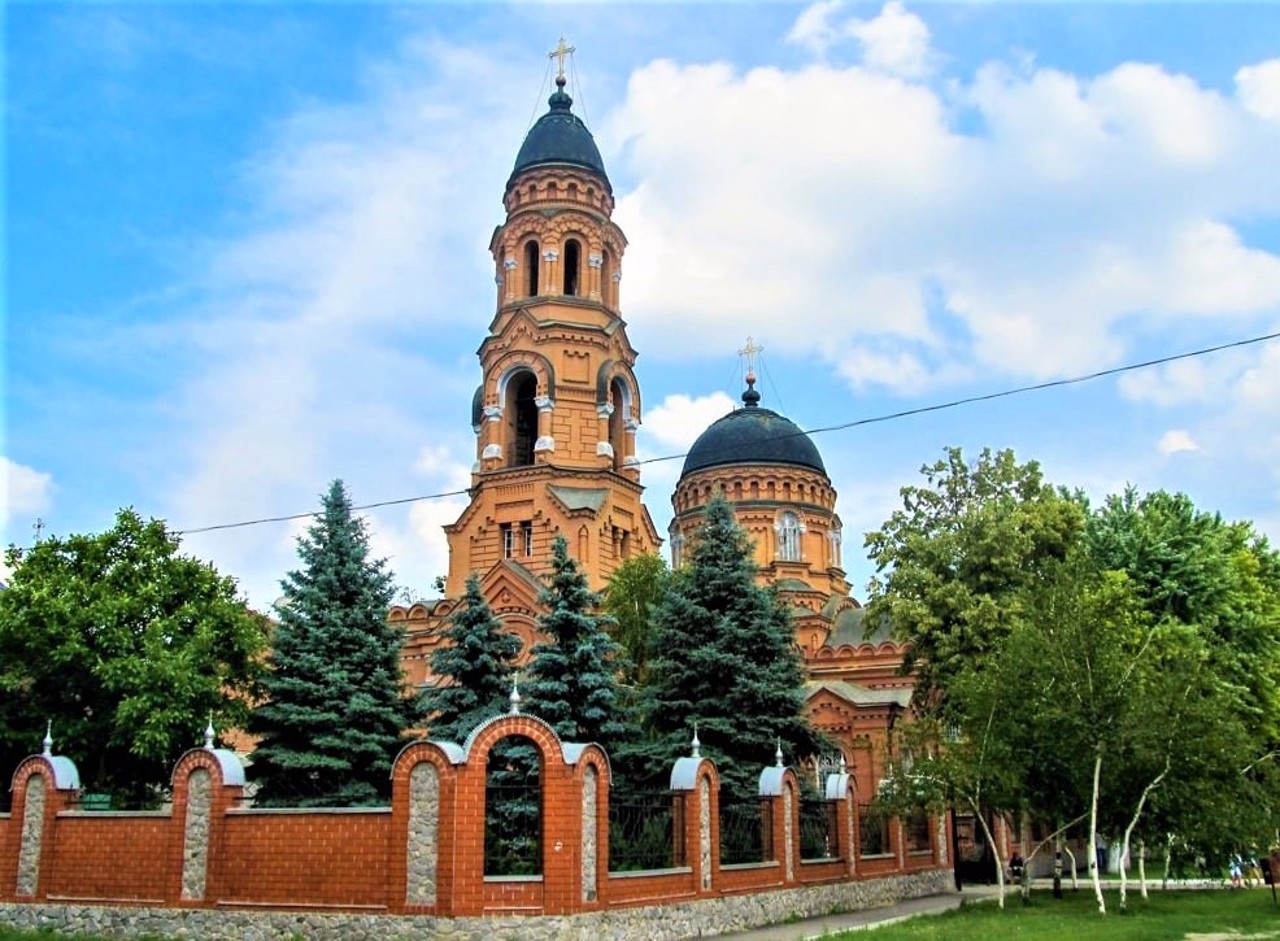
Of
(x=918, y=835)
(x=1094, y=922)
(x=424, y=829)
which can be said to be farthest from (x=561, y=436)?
(x=424, y=829)

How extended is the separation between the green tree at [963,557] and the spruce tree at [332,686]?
453 inches

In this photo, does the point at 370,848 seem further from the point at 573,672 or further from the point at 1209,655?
the point at 1209,655

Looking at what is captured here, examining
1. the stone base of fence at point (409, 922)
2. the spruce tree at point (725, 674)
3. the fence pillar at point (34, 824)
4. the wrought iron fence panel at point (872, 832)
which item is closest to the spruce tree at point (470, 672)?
the spruce tree at point (725, 674)

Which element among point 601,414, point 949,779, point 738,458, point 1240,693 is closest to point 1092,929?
point 949,779

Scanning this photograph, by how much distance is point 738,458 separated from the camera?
45938mm

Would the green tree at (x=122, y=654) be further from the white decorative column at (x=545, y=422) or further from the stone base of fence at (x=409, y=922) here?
the white decorative column at (x=545, y=422)

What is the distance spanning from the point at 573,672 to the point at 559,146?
71.0ft

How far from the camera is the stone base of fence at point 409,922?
14.2 metres

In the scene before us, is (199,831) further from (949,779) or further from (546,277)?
(546,277)

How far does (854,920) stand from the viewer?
19969 mm

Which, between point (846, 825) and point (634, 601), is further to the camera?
point (634, 601)

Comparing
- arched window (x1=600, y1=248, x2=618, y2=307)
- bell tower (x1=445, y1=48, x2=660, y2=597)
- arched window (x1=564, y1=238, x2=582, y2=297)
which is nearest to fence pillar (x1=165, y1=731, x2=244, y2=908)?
bell tower (x1=445, y1=48, x2=660, y2=597)

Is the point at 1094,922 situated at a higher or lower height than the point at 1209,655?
lower

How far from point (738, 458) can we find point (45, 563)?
1106 inches
